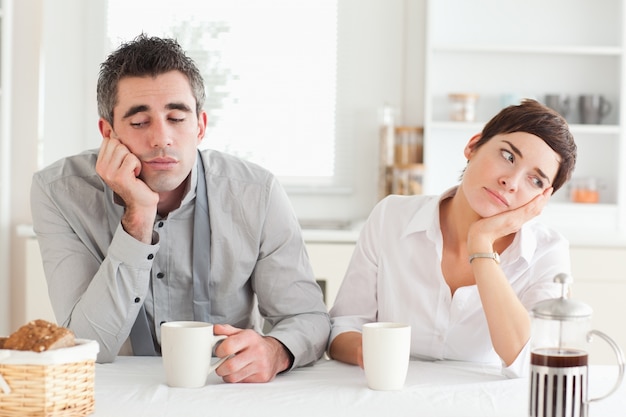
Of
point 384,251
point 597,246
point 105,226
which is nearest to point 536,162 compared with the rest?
point 384,251

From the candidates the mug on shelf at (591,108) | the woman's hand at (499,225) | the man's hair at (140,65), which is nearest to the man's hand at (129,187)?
the man's hair at (140,65)

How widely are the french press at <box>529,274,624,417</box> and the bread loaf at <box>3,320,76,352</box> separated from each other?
0.65m

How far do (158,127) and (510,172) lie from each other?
0.69 meters

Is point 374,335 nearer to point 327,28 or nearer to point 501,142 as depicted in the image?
point 501,142

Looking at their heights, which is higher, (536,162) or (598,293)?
(536,162)

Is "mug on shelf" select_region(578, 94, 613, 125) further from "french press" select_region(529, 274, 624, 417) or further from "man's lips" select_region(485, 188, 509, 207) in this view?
"french press" select_region(529, 274, 624, 417)

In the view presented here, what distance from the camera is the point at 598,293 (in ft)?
11.2

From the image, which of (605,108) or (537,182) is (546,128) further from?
(605,108)

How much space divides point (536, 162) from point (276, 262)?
1.88 ft

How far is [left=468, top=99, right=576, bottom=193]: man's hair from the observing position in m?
1.73

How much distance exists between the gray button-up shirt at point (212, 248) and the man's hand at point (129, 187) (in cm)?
9

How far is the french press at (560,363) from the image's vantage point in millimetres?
1229

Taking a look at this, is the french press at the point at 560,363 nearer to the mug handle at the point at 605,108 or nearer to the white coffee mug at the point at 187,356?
the white coffee mug at the point at 187,356

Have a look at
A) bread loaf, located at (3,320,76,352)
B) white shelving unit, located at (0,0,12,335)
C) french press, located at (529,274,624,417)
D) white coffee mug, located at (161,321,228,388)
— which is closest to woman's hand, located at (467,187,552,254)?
french press, located at (529,274,624,417)
